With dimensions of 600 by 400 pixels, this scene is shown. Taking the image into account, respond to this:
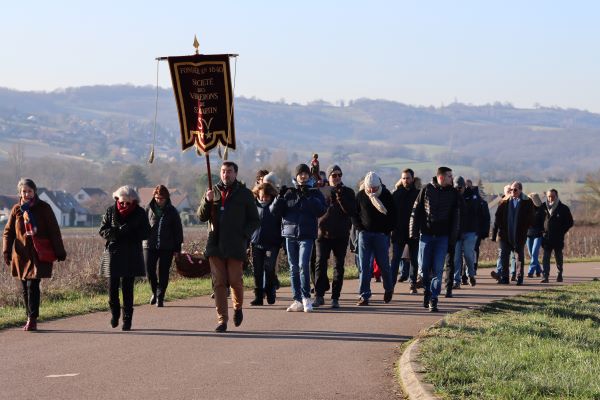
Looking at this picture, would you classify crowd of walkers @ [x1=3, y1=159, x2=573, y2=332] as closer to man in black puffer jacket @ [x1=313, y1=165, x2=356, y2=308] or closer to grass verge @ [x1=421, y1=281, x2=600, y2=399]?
man in black puffer jacket @ [x1=313, y1=165, x2=356, y2=308]

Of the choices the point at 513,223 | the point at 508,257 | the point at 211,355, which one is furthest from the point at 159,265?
the point at 508,257

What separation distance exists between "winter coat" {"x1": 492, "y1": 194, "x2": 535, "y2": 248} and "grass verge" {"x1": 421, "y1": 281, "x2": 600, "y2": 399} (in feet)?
16.3

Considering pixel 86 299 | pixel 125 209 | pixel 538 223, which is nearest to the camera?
pixel 125 209

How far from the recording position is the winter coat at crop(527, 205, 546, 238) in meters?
25.2

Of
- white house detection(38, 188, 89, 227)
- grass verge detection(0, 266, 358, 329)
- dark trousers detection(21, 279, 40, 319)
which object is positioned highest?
dark trousers detection(21, 279, 40, 319)

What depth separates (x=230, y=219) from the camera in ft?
45.1

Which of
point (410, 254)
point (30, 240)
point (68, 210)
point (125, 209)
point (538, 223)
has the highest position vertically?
point (125, 209)

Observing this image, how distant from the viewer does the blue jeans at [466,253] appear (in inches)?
840

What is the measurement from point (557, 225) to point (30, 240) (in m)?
13.4

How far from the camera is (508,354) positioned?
11.5 metres

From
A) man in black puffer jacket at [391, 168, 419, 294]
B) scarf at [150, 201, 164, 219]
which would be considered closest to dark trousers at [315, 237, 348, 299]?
scarf at [150, 201, 164, 219]

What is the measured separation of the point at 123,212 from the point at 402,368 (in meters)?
4.41

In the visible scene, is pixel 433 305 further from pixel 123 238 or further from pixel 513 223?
pixel 513 223

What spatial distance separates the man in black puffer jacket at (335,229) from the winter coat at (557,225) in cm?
881
